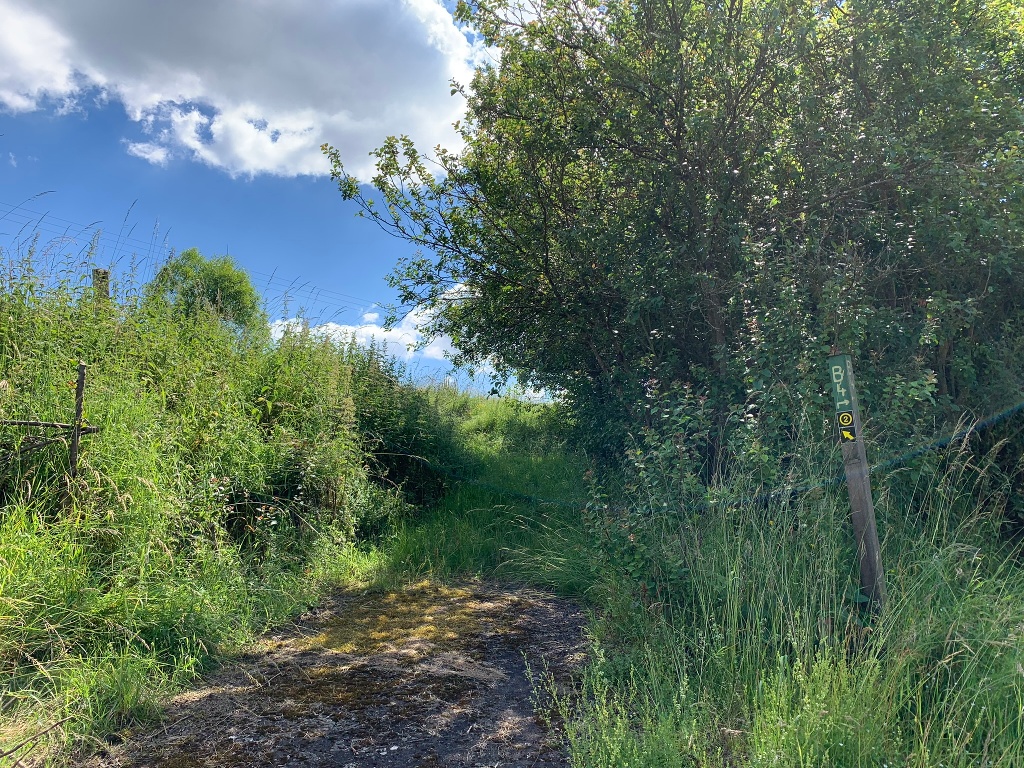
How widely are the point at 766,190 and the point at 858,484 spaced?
356cm

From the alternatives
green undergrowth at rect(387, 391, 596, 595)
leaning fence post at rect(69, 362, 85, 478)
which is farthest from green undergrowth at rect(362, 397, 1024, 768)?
leaning fence post at rect(69, 362, 85, 478)

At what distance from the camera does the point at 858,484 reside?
357cm

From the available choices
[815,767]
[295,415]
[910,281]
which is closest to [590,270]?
[910,281]

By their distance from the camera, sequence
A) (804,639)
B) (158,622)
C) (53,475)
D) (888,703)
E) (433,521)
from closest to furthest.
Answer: (888,703) → (804,639) → (158,622) → (53,475) → (433,521)

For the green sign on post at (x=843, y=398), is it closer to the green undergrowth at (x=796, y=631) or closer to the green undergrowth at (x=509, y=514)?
the green undergrowth at (x=796, y=631)

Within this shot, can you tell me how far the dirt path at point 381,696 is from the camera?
327 centimetres

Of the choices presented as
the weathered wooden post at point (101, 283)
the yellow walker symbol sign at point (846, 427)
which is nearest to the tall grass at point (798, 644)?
the yellow walker symbol sign at point (846, 427)

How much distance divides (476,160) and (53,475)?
5.68 m

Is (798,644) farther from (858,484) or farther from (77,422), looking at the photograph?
(77,422)

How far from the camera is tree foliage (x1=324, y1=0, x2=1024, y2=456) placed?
5.01 metres

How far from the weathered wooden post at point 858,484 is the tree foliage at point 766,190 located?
72 centimetres

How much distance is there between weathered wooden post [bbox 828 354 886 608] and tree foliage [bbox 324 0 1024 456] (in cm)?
72

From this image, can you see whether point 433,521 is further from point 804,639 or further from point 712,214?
point 804,639

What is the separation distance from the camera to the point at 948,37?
529 centimetres
